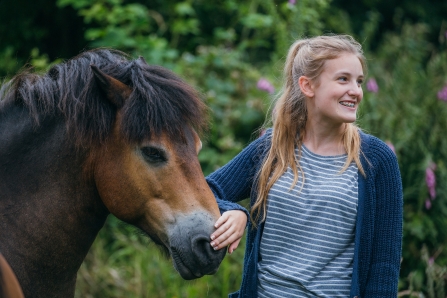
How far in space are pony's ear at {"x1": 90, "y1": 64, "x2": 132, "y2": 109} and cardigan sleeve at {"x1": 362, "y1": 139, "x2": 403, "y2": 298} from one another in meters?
1.04

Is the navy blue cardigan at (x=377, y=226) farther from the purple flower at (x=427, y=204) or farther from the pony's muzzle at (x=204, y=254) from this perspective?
the purple flower at (x=427, y=204)

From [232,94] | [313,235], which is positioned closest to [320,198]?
[313,235]

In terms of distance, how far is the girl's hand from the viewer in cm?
202

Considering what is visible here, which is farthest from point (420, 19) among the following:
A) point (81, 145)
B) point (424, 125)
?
point (81, 145)

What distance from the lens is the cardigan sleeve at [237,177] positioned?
2.36 metres

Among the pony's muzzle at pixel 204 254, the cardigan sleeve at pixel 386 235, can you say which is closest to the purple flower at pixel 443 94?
the cardigan sleeve at pixel 386 235

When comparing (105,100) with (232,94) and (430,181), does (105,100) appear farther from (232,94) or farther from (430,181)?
(232,94)

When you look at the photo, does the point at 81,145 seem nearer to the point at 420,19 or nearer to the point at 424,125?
the point at 424,125

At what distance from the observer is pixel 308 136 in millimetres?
2318

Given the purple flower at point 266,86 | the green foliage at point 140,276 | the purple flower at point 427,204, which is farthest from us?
the purple flower at point 266,86

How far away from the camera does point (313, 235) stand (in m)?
2.11

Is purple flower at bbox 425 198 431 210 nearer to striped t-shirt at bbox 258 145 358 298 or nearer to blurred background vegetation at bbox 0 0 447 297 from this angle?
blurred background vegetation at bbox 0 0 447 297

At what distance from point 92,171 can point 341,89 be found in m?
1.05

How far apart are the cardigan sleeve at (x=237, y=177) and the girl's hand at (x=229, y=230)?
0.20 meters
